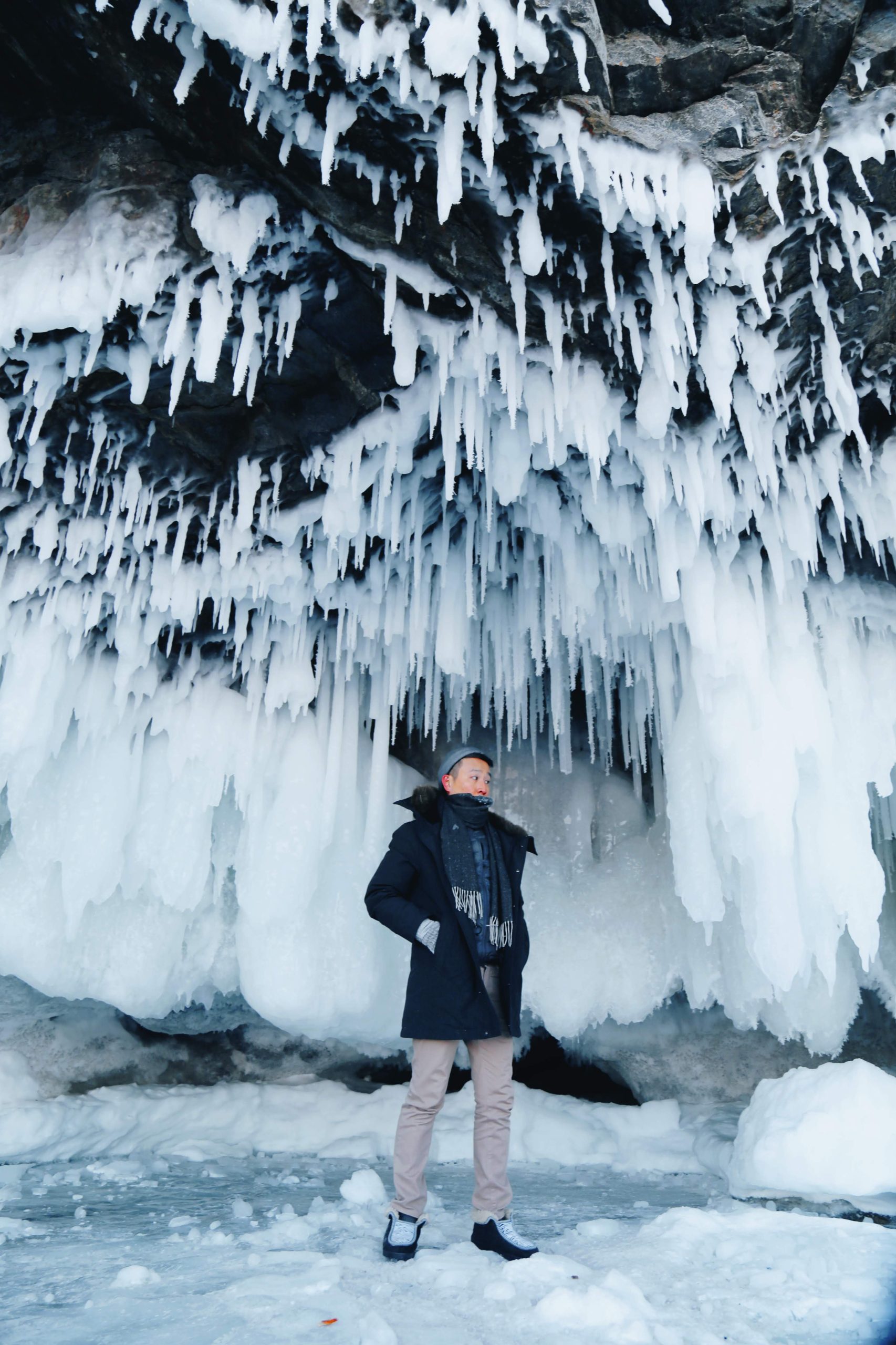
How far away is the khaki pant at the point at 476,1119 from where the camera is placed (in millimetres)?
2451

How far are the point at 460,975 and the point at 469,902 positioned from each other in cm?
22

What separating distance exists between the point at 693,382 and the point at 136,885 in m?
3.81

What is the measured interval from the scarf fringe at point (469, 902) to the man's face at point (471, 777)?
326mm

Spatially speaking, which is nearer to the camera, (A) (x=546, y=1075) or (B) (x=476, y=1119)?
(B) (x=476, y=1119)

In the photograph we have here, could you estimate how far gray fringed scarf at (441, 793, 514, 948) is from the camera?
2691mm

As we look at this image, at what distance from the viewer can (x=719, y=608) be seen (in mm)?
3889

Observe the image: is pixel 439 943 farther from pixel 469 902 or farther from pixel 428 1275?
pixel 428 1275

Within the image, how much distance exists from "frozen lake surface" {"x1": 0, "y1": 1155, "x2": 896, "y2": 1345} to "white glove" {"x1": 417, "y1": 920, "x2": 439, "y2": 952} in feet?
2.67

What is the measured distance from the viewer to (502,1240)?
2393 mm

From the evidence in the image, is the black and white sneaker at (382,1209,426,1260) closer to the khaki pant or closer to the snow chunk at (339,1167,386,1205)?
the khaki pant

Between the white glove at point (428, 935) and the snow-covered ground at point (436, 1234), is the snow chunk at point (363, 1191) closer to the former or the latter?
the snow-covered ground at point (436, 1234)

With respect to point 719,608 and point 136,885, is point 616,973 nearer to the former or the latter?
point 719,608

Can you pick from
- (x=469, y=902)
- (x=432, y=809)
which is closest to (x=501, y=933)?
(x=469, y=902)

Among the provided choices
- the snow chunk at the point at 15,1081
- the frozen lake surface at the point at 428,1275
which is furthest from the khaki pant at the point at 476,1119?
the snow chunk at the point at 15,1081
